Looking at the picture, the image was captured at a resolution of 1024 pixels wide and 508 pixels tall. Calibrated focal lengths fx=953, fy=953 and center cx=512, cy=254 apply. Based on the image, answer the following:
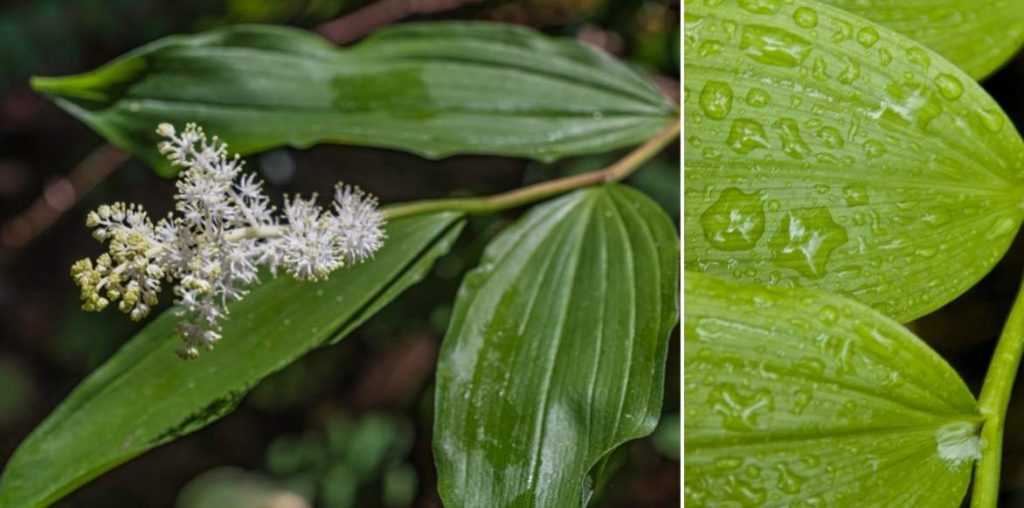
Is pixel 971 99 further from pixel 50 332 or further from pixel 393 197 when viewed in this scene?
pixel 50 332

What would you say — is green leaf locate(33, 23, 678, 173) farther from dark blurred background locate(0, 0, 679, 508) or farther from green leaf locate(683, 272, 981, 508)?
green leaf locate(683, 272, 981, 508)

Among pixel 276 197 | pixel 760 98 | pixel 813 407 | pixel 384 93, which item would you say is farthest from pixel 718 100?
pixel 276 197

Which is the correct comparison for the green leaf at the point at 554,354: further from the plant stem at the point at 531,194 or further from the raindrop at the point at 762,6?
the raindrop at the point at 762,6

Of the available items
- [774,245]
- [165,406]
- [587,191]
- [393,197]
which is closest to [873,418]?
[774,245]

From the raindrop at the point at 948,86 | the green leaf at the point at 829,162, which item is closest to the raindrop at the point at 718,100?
the green leaf at the point at 829,162

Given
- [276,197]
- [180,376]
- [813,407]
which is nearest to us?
[813,407]

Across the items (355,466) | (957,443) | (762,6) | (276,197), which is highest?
(762,6)

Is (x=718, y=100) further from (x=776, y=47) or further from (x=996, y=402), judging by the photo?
(x=996, y=402)

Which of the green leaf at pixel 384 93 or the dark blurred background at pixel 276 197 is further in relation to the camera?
the dark blurred background at pixel 276 197
